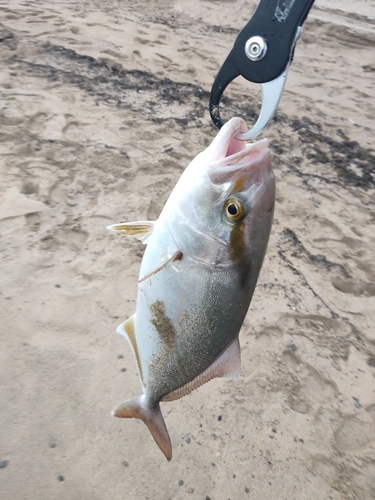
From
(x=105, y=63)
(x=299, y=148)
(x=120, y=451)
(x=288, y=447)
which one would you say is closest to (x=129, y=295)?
(x=120, y=451)

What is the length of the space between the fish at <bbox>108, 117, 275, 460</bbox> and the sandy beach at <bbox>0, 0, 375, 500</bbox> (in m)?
0.90

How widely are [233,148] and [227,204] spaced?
219 mm

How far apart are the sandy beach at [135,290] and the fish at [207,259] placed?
898mm

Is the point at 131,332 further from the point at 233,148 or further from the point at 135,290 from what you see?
the point at 135,290

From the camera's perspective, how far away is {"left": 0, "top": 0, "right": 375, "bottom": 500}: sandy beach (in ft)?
7.13

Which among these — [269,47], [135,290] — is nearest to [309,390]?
[135,290]

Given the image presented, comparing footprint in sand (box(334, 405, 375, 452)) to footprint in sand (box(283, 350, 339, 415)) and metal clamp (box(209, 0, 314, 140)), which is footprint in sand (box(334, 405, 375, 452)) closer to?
footprint in sand (box(283, 350, 339, 415))

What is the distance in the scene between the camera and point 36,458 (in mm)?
2051

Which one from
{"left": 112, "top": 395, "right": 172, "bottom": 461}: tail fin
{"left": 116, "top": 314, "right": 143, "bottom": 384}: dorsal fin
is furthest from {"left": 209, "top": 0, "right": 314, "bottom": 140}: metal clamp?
{"left": 112, "top": 395, "right": 172, "bottom": 461}: tail fin

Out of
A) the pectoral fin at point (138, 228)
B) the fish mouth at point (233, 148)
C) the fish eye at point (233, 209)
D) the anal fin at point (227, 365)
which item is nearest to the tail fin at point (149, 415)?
the anal fin at point (227, 365)

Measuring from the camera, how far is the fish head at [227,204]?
1.29 m

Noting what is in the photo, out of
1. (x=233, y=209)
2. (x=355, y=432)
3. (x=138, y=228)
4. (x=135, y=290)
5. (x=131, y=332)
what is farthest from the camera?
(x=135, y=290)

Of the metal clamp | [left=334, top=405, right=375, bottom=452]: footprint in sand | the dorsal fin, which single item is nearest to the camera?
the metal clamp

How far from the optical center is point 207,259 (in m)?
1.35
